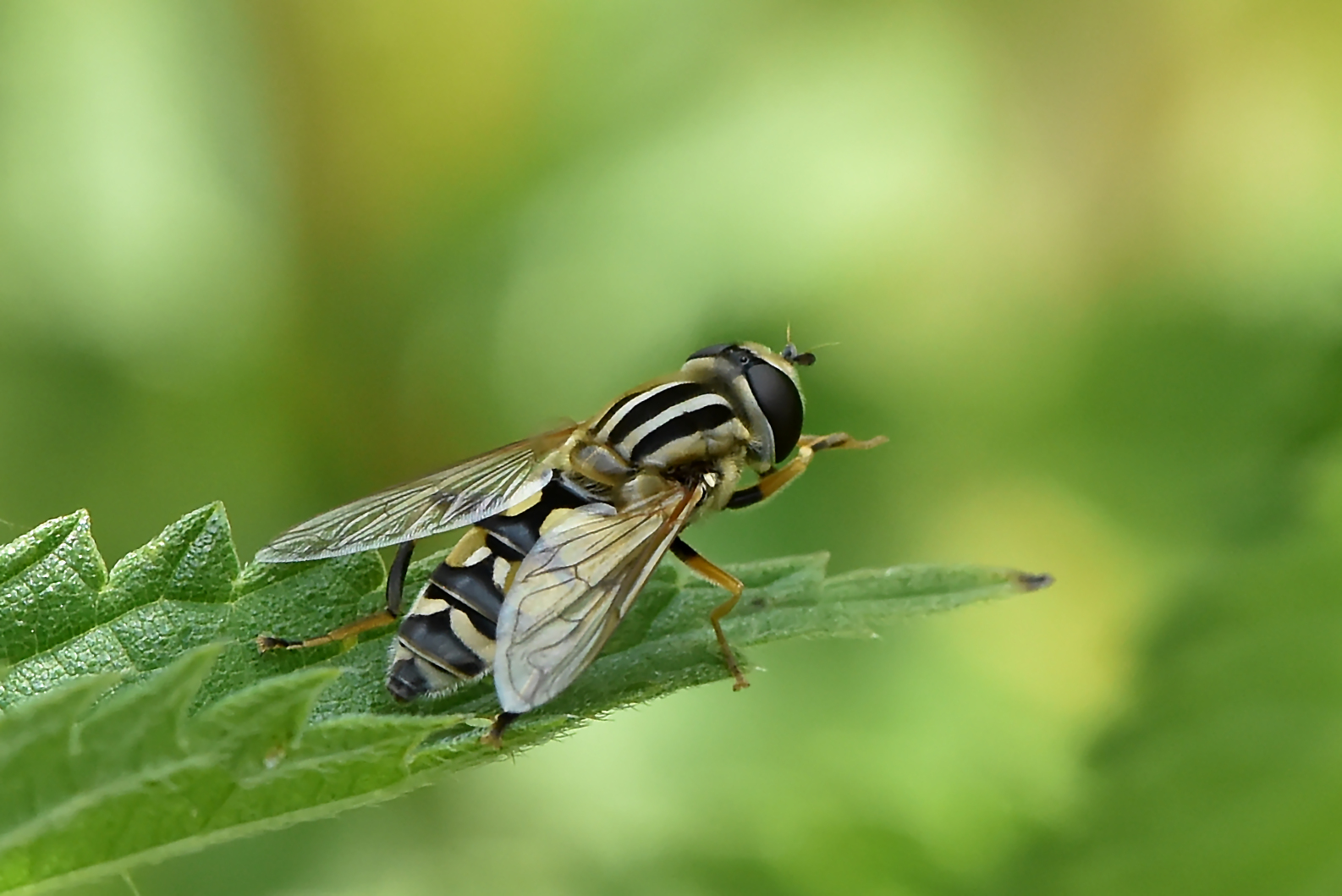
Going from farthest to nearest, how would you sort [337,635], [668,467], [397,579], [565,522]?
[668,467]
[565,522]
[397,579]
[337,635]

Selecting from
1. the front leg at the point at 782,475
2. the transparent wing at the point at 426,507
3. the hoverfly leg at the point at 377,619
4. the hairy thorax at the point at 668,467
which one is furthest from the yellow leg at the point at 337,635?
the front leg at the point at 782,475

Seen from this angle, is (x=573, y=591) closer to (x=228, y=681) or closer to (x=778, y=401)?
(x=228, y=681)

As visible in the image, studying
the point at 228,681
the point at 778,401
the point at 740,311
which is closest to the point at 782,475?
the point at 778,401

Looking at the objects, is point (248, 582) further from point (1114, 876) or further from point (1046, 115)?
point (1046, 115)

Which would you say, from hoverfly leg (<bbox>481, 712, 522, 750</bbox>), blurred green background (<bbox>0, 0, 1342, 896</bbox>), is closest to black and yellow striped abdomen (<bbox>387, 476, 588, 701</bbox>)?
hoverfly leg (<bbox>481, 712, 522, 750</bbox>)

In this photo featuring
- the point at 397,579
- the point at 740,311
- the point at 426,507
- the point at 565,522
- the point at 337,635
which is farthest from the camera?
the point at 740,311

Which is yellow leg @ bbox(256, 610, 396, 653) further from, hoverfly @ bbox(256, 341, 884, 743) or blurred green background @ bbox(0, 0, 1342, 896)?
blurred green background @ bbox(0, 0, 1342, 896)

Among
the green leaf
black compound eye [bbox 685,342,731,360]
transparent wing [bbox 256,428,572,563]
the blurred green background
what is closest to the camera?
the green leaf
